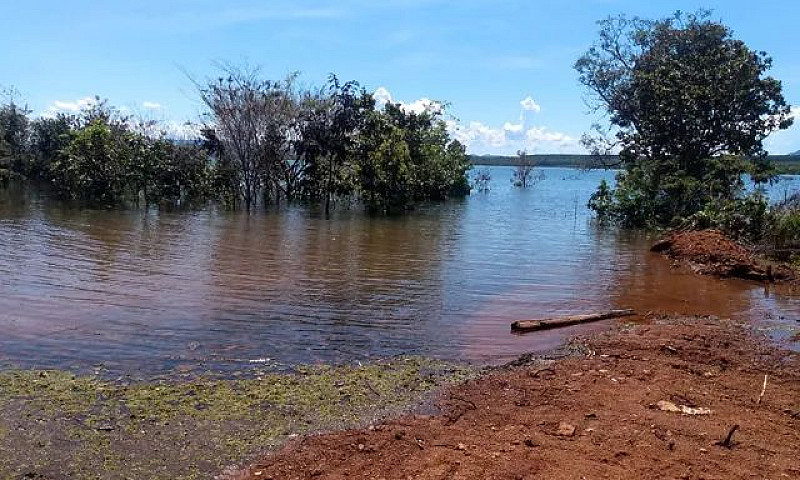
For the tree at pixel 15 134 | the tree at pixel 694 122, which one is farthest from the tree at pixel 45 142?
the tree at pixel 694 122

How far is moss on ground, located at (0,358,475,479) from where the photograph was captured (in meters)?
4.90

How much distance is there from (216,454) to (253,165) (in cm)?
2527

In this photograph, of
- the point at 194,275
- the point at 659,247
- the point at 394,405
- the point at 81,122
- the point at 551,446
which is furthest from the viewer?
the point at 81,122

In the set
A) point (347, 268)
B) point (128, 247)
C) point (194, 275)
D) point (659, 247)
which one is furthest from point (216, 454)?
point (659, 247)

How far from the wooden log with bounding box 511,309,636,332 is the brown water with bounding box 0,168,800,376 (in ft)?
0.74

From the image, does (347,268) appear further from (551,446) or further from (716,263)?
(551,446)

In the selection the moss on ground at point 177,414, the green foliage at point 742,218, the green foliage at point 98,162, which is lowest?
the moss on ground at point 177,414

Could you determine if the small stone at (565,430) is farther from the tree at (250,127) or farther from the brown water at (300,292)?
the tree at (250,127)

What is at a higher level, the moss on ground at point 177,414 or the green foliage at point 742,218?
the green foliage at point 742,218

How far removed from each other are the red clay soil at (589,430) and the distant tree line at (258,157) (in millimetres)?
22416

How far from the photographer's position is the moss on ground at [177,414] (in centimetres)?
490

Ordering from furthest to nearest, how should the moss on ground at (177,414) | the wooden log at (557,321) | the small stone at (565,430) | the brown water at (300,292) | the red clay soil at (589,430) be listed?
the wooden log at (557,321), the brown water at (300,292), the small stone at (565,430), the moss on ground at (177,414), the red clay soil at (589,430)

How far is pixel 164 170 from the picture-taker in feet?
99.4

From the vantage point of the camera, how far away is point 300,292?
11.7 m
